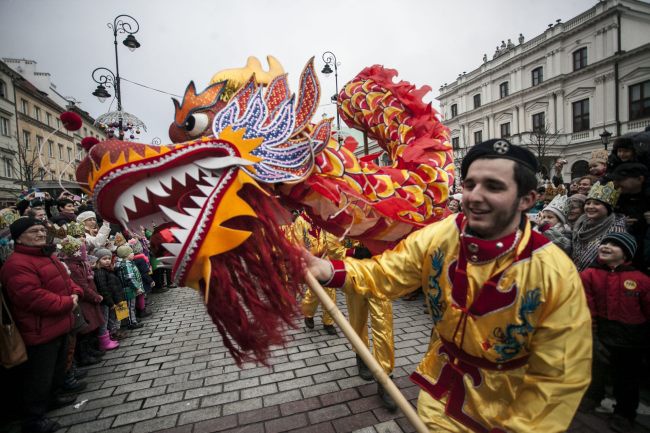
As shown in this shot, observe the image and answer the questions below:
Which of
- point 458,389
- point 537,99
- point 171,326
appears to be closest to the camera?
point 458,389

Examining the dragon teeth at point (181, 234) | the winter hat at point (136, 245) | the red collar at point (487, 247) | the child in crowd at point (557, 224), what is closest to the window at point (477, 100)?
the child in crowd at point (557, 224)

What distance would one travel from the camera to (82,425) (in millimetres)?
2906

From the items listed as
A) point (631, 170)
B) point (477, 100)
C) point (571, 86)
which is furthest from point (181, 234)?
point (477, 100)

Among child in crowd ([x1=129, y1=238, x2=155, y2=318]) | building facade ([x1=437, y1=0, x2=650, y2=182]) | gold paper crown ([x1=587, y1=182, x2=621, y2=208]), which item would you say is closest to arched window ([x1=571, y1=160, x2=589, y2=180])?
building facade ([x1=437, y1=0, x2=650, y2=182])

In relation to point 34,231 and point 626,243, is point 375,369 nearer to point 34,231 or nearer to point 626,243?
point 626,243

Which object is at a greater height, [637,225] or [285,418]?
[637,225]

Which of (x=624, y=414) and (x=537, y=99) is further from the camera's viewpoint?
(x=537, y=99)

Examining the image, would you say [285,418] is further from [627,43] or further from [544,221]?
[627,43]

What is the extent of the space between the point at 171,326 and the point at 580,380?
5448 mm

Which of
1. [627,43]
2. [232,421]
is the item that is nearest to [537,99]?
[627,43]

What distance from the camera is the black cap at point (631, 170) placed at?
10.2 ft

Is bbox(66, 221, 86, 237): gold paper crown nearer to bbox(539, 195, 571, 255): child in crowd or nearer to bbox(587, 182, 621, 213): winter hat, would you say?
bbox(539, 195, 571, 255): child in crowd

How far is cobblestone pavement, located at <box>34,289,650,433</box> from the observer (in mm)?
2748

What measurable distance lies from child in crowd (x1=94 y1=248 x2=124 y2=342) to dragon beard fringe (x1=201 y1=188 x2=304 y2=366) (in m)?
3.98
